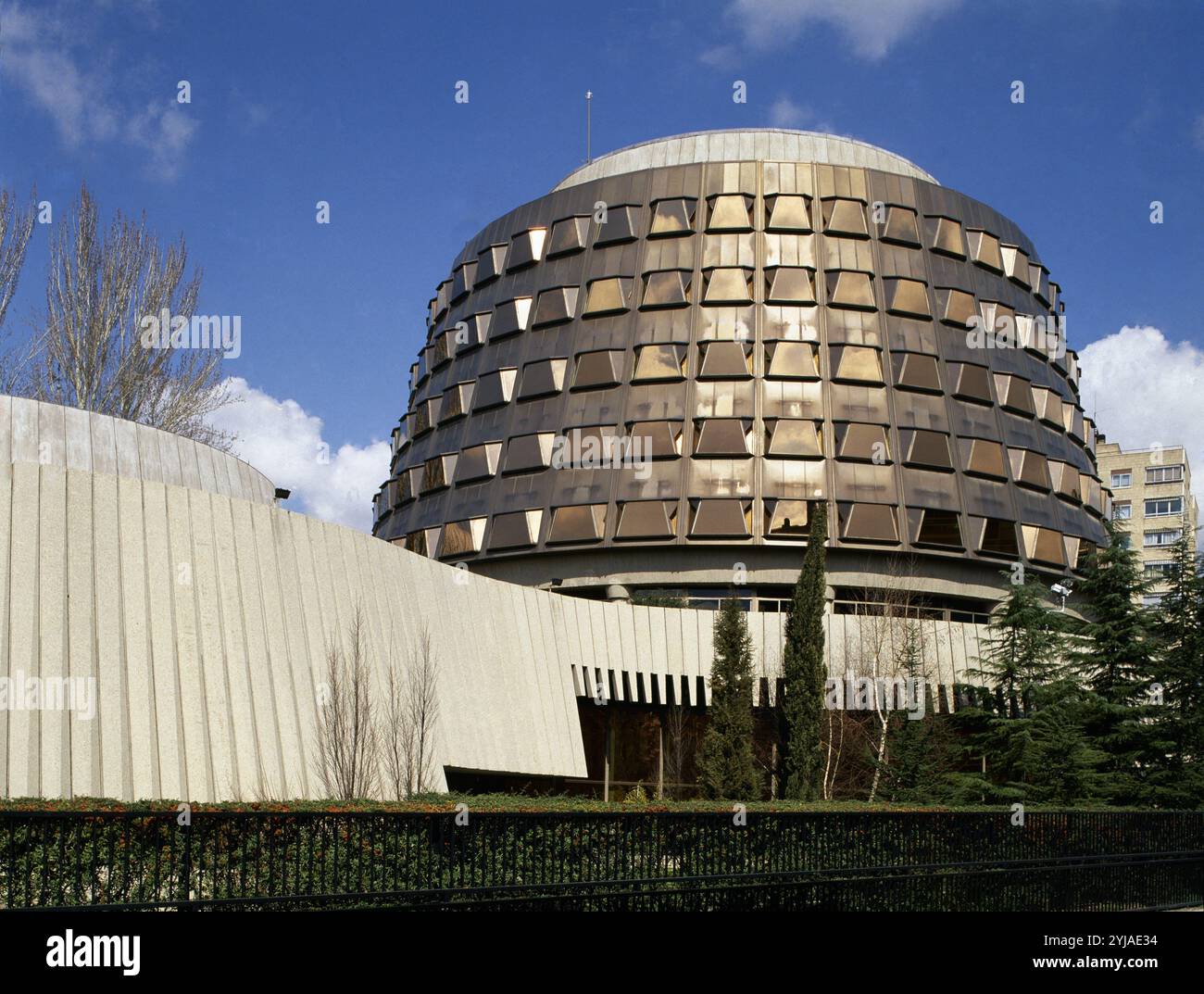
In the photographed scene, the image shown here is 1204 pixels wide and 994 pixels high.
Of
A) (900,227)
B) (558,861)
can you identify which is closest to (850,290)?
(900,227)

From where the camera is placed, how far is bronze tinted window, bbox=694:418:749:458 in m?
45.5

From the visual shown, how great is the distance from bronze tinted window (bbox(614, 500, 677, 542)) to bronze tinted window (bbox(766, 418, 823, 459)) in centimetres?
406

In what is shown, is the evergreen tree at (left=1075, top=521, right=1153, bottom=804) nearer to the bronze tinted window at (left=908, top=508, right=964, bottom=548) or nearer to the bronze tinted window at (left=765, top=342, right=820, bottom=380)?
the bronze tinted window at (left=908, top=508, right=964, bottom=548)

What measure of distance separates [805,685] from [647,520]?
39.0 ft

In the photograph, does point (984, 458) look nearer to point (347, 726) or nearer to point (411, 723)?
point (411, 723)

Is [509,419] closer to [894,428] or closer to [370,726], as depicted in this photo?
[894,428]

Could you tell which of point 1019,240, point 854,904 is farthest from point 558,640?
point 1019,240

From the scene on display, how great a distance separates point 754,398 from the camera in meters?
46.5

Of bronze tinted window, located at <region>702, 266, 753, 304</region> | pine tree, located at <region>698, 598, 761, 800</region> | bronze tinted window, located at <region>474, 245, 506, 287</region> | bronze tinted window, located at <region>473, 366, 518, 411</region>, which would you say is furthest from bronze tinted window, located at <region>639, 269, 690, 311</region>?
pine tree, located at <region>698, 598, 761, 800</region>

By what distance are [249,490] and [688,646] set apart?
1678 cm

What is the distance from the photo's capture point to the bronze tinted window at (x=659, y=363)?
4716 cm

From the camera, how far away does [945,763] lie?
35812 millimetres

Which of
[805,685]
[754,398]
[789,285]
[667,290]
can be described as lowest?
[805,685]

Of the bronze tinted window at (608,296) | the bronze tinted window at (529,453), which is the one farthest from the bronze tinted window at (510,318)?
the bronze tinted window at (529,453)
